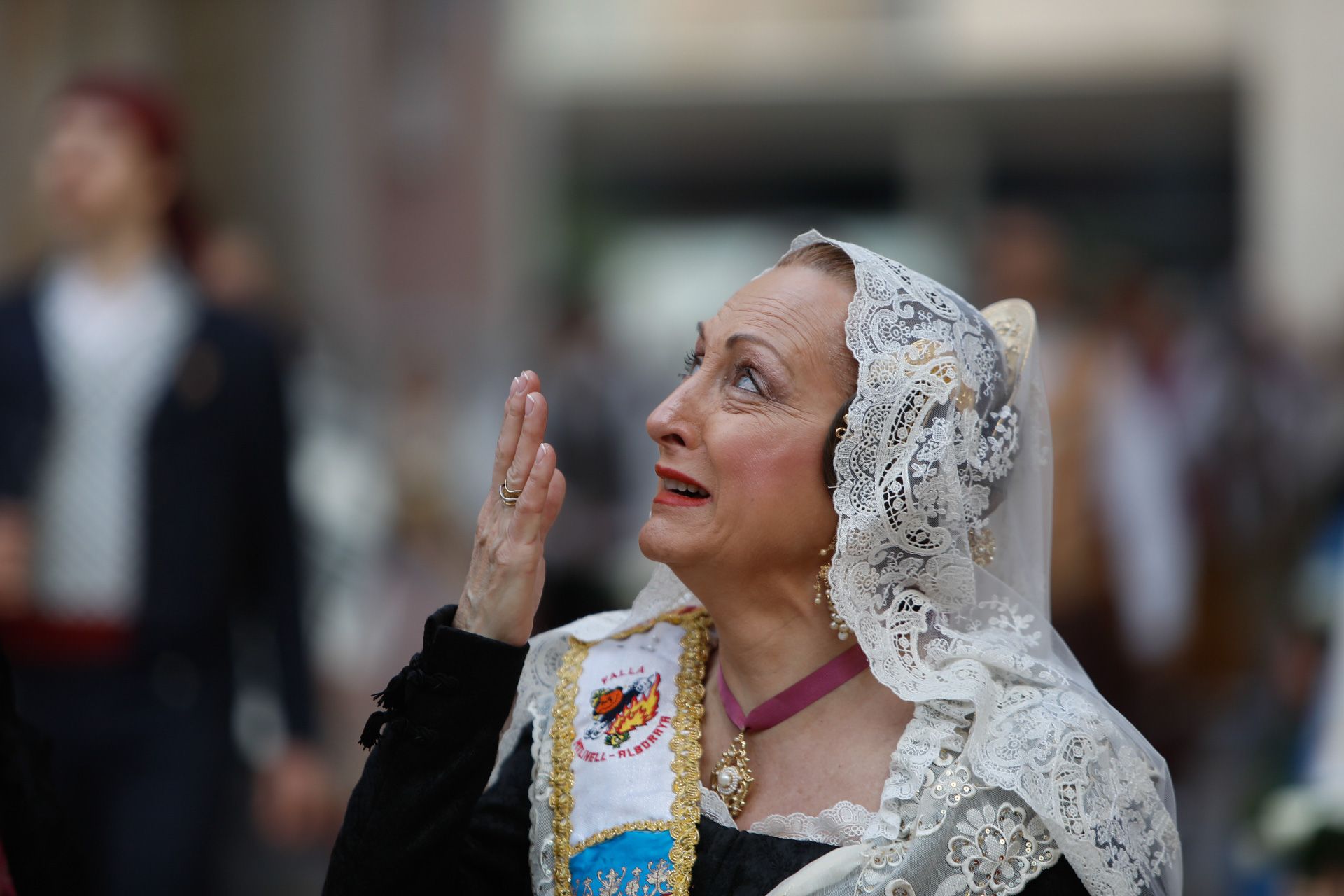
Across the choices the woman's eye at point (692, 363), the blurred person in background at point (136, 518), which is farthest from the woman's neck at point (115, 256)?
the woman's eye at point (692, 363)

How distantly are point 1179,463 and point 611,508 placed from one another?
297 centimetres

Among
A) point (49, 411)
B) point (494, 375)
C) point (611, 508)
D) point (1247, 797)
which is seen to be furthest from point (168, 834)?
point (494, 375)

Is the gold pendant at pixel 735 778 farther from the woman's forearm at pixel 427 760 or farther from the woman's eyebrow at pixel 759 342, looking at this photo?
the woman's eyebrow at pixel 759 342

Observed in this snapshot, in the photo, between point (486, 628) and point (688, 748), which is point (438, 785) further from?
point (688, 748)

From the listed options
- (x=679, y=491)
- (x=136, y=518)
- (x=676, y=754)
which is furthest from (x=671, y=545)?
(x=136, y=518)

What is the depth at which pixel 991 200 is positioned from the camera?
20891mm

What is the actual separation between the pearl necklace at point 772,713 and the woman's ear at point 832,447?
281 mm

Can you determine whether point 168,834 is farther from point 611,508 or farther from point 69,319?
point 611,508

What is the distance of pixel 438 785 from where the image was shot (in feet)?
8.11

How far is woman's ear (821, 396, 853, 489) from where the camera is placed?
260 cm

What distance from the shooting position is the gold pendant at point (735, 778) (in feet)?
8.57

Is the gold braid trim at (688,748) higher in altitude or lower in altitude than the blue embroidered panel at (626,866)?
higher

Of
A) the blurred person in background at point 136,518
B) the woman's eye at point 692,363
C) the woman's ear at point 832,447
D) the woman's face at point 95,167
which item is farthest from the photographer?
the woman's face at point 95,167

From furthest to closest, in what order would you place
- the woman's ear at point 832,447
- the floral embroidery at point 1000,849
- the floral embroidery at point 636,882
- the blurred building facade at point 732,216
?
the blurred building facade at point 732,216, the woman's ear at point 832,447, the floral embroidery at point 636,882, the floral embroidery at point 1000,849
